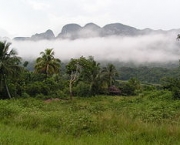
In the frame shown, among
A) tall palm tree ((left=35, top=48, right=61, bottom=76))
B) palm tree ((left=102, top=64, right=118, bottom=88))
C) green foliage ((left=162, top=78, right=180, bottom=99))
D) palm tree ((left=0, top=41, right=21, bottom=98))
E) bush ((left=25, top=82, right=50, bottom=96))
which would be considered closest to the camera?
green foliage ((left=162, top=78, right=180, bottom=99))

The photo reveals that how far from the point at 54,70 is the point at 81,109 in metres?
32.8

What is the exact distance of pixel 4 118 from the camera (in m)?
12.3

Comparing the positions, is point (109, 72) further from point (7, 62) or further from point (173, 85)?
point (173, 85)

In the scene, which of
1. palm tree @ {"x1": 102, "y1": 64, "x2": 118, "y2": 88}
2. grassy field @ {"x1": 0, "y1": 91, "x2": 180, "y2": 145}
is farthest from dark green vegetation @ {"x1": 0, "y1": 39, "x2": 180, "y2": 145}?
palm tree @ {"x1": 102, "y1": 64, "x2": 118, "y2": 88}

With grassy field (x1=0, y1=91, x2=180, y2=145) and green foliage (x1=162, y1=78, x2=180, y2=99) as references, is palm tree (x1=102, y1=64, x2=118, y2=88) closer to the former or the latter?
green foliage (x1=162, y1=78, x2=180, y2=99)

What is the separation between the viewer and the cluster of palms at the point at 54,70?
1493 inches

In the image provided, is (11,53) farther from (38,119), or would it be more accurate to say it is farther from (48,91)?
(38,119)

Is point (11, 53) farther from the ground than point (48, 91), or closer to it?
farther from the ground

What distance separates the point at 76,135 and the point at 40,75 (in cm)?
4553

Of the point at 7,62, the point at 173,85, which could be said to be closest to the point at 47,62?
the point at 7,62

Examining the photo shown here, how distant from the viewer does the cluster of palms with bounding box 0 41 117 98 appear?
37.9 m

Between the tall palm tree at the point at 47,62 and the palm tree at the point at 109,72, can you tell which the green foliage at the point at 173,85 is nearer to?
the tall palm tree at the point at 47,62

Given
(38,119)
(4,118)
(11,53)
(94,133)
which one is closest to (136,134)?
(94,133)

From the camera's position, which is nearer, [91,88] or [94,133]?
[94,133]
